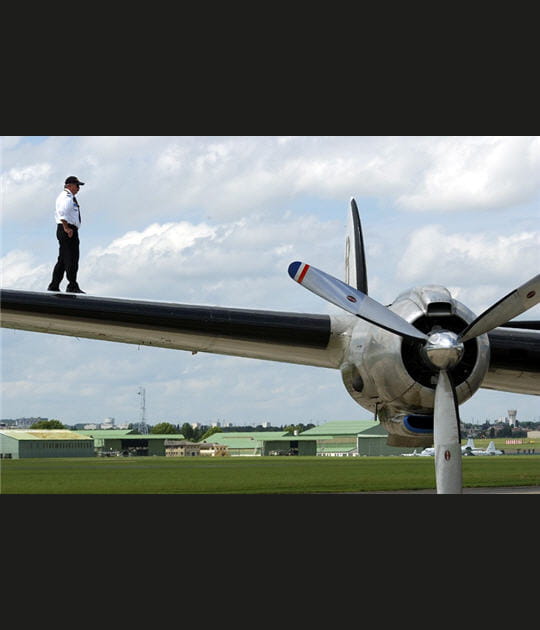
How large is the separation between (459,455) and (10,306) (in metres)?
8.13

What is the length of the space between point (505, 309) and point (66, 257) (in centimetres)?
795

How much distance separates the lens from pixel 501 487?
2495 centimetres

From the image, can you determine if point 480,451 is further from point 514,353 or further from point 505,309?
point 505,309

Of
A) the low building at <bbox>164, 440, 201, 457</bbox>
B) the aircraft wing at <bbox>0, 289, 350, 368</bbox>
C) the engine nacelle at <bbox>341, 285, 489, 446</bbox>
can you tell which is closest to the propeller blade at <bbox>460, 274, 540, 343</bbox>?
the engine nacelle at <bbox>341, 285, 489, 446</bbox>

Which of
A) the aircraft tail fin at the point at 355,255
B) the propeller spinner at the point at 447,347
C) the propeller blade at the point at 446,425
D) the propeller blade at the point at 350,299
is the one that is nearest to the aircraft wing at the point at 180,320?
the propeller blade at the point at 350,299

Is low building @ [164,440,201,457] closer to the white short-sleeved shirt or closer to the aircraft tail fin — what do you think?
the aircraft tail fin

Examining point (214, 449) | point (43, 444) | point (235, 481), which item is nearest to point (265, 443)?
point (214, 449)

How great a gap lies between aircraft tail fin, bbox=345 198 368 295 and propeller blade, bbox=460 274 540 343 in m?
6.04

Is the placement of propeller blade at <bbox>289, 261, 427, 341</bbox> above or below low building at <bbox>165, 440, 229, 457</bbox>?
above

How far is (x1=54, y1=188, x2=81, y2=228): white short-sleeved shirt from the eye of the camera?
1720cm

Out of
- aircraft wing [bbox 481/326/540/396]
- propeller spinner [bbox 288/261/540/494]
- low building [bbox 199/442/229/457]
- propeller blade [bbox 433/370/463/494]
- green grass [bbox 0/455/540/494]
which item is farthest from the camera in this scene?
low building [bbox 199/442/229/457]

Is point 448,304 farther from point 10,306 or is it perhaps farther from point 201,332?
point 10,306

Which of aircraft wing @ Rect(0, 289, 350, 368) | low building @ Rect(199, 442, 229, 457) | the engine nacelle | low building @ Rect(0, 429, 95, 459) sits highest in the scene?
aircraft wing @ Rect(0, 289, 350, 368)

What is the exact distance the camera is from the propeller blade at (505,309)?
14.4 m
